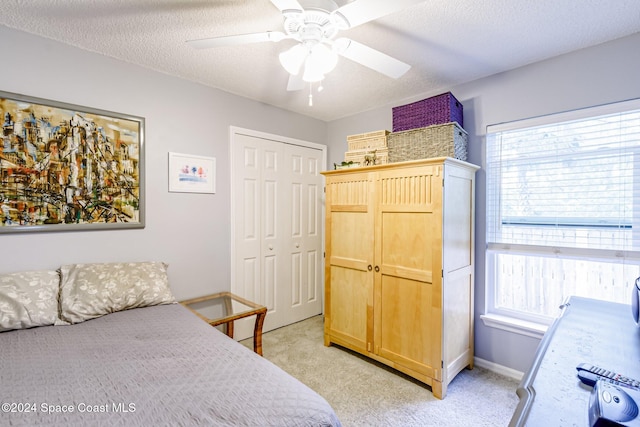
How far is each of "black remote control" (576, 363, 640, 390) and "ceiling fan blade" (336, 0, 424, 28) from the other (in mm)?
1371

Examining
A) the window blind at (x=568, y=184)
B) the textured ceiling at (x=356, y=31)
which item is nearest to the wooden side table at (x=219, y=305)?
the textured ceiling at (x=356, y=31)

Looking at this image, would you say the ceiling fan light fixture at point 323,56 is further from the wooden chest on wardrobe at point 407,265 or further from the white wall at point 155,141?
the white wall at point 155,141

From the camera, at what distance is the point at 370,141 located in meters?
2.66

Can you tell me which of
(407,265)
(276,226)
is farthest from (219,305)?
(407,265)

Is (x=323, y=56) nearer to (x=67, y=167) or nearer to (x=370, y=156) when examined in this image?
(x=370, y=156)

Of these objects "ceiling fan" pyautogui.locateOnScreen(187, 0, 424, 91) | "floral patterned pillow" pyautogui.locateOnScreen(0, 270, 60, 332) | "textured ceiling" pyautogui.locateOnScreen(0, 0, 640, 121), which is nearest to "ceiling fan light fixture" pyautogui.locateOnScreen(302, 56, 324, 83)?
"ceiling fan" pyautogui.locateOnScreen(187, 0, 424, 91)

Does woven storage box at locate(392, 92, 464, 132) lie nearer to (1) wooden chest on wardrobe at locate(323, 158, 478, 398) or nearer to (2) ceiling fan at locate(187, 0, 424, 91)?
(1) wooden chest on wardrobe at locate(323, 158, 478, 398)

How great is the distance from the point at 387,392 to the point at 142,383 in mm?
1662

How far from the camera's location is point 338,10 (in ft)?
4.06

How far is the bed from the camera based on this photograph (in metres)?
0.97

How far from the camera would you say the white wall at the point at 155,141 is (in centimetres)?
185

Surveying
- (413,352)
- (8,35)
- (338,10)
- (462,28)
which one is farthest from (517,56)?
(8,35)

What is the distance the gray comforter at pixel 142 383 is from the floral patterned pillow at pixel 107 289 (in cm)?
16

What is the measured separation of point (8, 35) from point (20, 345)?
5.92 feet
